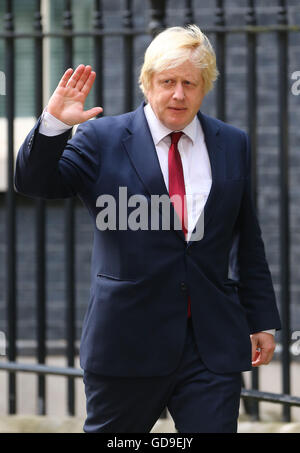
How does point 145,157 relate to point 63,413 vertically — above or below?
above

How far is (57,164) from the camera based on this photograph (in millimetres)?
2691

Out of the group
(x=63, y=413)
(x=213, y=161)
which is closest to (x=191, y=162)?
(x=213, y=161)

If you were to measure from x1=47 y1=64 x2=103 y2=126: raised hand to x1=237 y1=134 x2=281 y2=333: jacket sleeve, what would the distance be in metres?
0.66

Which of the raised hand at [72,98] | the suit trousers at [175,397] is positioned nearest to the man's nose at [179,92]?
the raised hand at [72,98]

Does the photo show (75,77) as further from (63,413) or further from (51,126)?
(63,413)

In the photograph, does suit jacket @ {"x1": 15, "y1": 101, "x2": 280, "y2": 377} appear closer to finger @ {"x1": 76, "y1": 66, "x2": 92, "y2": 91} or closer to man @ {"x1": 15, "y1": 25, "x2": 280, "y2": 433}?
man @ {"x1": 15, "y1": 25, "x2": 280, "y2": 433}

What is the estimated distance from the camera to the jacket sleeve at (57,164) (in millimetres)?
2656

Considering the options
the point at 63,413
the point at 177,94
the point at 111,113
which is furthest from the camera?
the point at 111,113

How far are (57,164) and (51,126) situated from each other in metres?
0.12

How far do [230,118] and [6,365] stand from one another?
280 centimetres

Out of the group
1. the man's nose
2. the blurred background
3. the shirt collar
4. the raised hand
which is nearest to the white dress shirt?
the shirt collar

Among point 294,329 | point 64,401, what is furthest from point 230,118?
point 64,401
